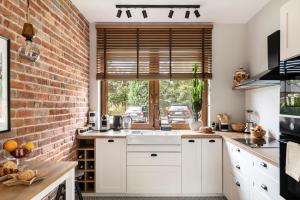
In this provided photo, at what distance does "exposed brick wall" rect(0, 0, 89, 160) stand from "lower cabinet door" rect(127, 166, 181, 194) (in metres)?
0.86

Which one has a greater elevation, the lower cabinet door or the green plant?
the green plant

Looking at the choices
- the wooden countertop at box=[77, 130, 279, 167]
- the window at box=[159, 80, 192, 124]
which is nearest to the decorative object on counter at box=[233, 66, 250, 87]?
the window at box=[159, 80, 192, 124]

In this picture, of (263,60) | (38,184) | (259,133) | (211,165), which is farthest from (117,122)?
(38,184)

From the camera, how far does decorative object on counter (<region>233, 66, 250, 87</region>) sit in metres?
3.77

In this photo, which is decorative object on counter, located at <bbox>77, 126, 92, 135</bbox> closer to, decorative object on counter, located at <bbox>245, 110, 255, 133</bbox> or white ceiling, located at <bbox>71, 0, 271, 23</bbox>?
white ceiling, located at <bbox>71, 0, 271, 23</bbox>

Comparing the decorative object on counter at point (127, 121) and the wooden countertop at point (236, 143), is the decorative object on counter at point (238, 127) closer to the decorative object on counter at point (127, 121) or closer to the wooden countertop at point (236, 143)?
the wooden countertop at point (236, 143)

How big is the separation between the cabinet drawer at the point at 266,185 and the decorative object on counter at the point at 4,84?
1.98 meters

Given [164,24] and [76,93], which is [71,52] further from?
[164,24]

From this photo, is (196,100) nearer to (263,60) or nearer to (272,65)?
(263,60)

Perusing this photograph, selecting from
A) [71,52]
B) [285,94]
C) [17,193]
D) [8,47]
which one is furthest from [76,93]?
[285,94]

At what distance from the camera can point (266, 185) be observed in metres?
2.10

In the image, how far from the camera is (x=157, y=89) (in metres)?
4.19

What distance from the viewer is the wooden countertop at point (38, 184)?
1261 mm

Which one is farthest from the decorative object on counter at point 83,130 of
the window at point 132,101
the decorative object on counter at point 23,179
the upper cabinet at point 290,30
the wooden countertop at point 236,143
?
the upper cabinet at point 290,30
